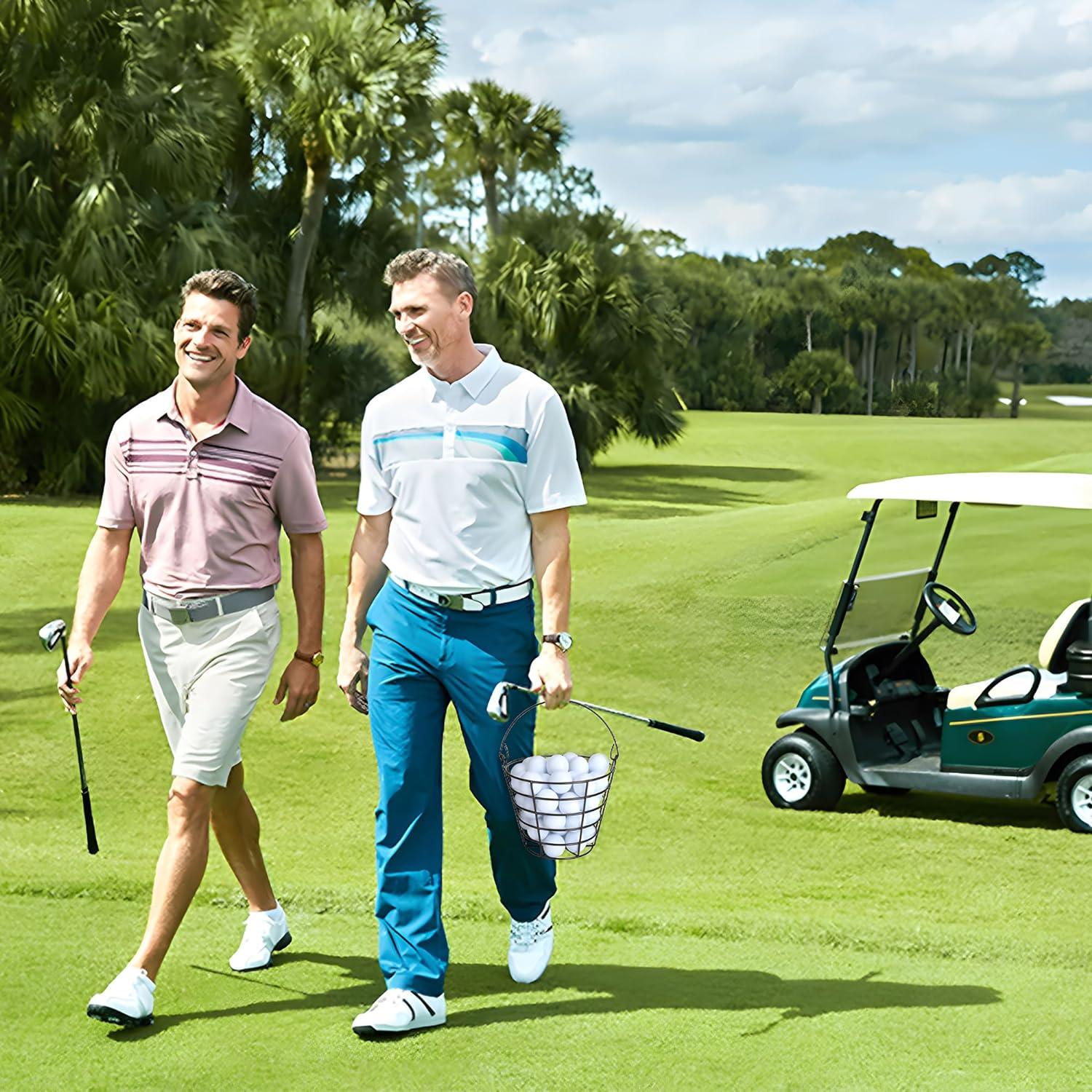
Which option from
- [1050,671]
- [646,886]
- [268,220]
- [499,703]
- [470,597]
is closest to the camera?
[499,703]

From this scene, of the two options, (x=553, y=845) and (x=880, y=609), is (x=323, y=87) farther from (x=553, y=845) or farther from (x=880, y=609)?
(x=553, y=845)

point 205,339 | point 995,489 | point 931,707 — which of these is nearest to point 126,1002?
point 205,339

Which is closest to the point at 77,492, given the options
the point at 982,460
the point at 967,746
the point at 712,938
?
the point at 967,746

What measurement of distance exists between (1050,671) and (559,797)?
4503 millimetres

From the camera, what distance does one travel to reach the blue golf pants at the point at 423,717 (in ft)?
13.3

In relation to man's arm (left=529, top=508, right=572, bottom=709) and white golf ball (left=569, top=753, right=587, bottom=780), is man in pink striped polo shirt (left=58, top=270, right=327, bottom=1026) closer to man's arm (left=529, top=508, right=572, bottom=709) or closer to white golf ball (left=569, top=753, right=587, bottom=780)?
man's arm (left=529, top=508, right=572, bottom=709)

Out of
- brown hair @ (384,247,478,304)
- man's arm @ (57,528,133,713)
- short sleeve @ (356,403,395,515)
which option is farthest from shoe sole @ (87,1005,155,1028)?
brown hair @ (384,247,478,304)

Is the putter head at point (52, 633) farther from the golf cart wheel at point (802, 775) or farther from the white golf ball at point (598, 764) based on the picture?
the golf cart wheel at point (802, 775)

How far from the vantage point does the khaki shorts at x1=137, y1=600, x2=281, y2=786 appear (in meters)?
4.02

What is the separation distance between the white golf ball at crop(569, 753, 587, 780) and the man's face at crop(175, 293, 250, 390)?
4.19 ft

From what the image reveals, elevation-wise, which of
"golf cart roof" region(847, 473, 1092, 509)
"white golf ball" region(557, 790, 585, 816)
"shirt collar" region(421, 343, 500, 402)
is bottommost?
"white golf ball" region(557, 790, 585, 816)

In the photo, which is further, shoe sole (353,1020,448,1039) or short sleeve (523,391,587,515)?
short sleeve (523,391,587,515)

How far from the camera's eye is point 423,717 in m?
4.11

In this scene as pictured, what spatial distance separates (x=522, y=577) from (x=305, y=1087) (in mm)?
1329
